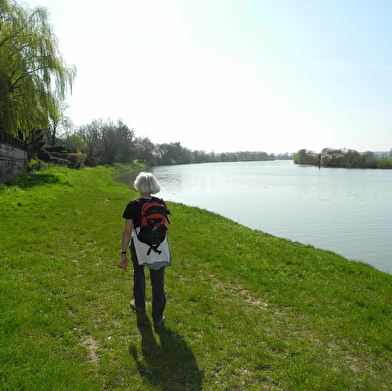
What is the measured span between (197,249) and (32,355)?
17.3 ft

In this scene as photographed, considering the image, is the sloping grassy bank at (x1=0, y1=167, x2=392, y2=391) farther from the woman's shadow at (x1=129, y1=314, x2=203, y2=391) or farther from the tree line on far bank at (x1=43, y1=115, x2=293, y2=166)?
the tree line on far bank at (x1=43, y1=115, x2=293, y2=166)

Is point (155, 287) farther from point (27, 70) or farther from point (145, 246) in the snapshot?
point (27, 70)

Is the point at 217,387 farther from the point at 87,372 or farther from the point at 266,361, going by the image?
the point at 87,372

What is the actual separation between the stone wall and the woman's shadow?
1695 centimetres

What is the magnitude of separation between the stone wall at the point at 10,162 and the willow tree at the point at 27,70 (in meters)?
1.46

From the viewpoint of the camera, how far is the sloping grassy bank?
10.7ft

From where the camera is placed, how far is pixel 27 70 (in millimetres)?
20406

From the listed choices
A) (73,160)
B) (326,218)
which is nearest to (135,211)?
(326,218)

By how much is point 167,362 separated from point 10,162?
64.7 ft

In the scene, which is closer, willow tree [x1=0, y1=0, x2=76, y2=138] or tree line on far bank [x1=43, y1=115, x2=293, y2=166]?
willow tree [x1=0, y1=0, x2=76, y2=138]

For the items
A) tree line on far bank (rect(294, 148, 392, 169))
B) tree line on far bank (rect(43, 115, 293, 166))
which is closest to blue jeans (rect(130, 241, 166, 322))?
tree line on far bank (rect(43, 115, 293, 166))

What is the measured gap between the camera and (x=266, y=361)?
357cm

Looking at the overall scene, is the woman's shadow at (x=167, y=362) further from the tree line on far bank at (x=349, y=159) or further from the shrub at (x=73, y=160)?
the tree line on far bank at (x=349, y=159)

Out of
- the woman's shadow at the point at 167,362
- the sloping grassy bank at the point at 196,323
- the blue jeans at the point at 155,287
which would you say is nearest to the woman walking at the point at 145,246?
the blue jeans at the point at 155,287
